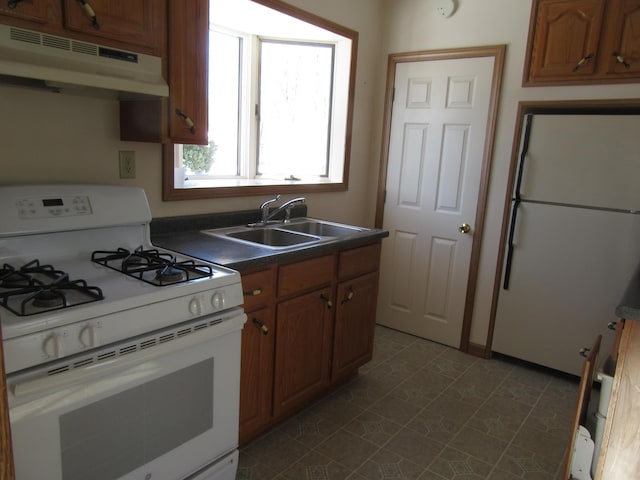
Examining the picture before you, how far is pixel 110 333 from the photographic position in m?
1.25

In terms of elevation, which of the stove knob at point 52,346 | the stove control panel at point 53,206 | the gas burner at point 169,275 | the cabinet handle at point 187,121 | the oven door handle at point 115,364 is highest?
the cabinet handle at point 187,121

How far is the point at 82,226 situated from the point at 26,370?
0.68 meters

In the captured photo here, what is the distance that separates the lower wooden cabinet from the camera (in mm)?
1963

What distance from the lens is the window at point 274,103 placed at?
2.74 meters

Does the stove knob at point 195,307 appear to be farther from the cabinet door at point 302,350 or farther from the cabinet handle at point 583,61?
the cabinet handle at point 583,61

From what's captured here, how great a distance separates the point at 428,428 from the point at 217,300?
1.43 m

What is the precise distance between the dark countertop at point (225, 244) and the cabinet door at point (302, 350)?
240mm

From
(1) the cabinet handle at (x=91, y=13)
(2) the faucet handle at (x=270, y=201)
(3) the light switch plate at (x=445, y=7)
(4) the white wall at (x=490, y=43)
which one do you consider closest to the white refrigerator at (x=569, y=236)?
(4) the white wall at (x=490, y=43)

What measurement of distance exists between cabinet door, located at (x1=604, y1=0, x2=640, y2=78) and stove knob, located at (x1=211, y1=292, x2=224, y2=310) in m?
2.51

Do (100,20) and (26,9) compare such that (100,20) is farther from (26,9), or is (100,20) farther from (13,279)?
(13,279)

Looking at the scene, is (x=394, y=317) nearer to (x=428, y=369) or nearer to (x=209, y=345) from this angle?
(x=428, y=369)

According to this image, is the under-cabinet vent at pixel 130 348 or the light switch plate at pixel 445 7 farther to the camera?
the light switch plate at pixel 445 7

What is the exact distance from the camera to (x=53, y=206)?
5.32ft

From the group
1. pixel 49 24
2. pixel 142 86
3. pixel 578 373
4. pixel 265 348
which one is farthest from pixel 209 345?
pixel 578 373
